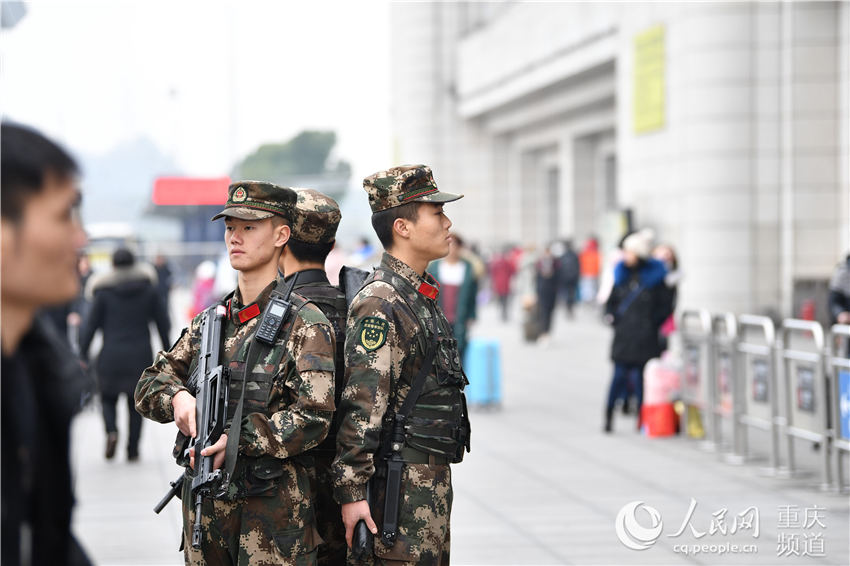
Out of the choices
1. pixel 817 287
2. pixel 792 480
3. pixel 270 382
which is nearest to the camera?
pixel 270 382

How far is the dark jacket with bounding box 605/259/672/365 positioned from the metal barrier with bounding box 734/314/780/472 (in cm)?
110

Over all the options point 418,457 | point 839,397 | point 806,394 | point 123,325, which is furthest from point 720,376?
point 418,457

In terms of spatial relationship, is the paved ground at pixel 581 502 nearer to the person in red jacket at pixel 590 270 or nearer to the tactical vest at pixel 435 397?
the tactical vest at pixel 435 397

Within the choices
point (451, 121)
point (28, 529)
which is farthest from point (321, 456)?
point (451, 121)

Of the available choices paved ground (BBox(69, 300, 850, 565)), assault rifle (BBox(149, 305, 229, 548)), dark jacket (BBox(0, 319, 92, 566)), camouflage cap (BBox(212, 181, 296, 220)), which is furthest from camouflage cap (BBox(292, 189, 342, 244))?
paved ground (BBox(69, 300, 850, 565))

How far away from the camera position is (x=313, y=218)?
422cm

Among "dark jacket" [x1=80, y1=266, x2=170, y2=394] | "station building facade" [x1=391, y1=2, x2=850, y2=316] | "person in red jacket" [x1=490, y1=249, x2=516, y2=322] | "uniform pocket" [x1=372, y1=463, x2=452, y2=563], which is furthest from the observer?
"person in red jacket" [x1=490, y1=249, x2=516, y2=322]

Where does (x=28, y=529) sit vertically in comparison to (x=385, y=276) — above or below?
below

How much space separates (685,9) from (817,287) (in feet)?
19.8

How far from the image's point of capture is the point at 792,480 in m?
8.59

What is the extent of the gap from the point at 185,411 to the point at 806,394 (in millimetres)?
6074

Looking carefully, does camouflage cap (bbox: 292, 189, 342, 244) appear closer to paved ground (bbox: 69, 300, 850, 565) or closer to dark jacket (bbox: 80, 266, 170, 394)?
paved ground (bbox: 69, 300, 850, 565)

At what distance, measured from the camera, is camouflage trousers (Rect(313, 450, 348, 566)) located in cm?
394

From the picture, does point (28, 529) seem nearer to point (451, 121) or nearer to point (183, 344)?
point (183, 344)
